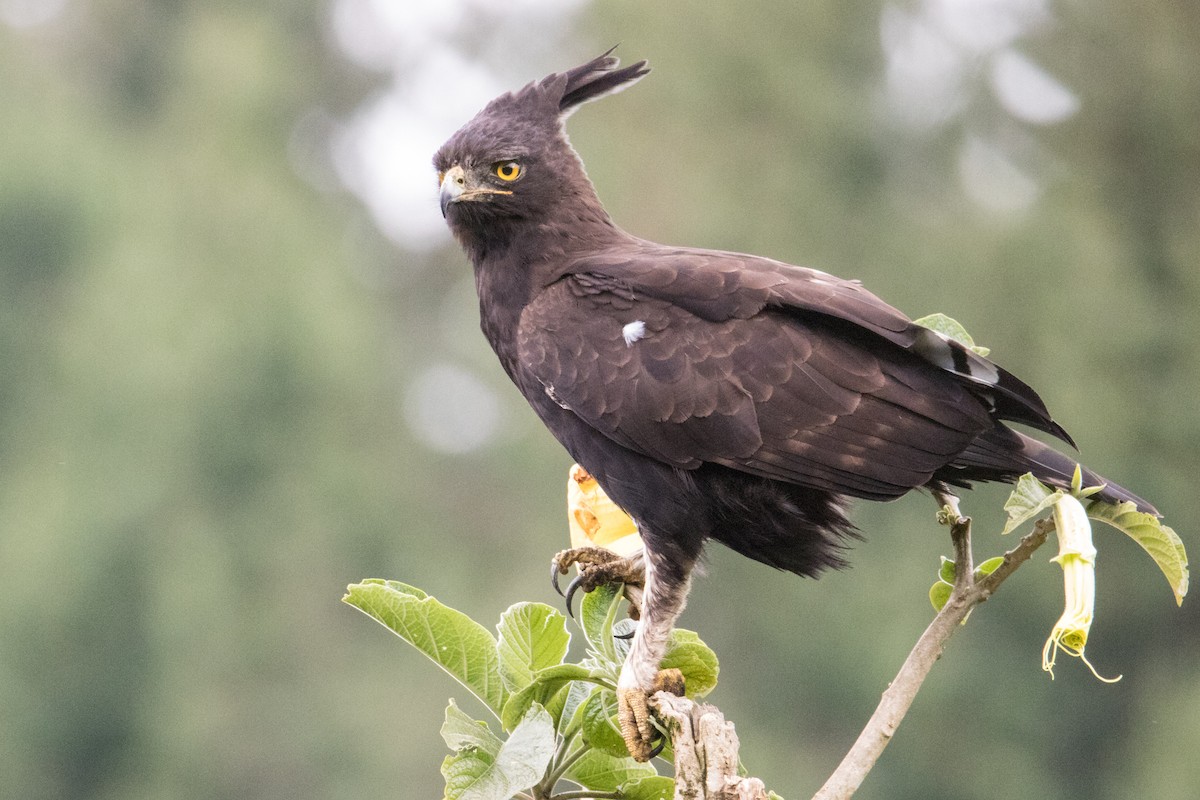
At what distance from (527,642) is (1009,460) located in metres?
1.38

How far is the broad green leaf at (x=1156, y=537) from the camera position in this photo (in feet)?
9.35

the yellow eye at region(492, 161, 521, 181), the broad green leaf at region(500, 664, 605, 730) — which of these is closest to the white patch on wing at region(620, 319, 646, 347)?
the yellow eye at region(492, 161, 521, 181)

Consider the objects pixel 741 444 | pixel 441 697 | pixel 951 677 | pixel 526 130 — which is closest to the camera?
pixel 741 444

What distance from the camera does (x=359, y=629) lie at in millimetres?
17609

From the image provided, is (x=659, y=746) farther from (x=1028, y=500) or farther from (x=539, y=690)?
(x=1028, y=500)

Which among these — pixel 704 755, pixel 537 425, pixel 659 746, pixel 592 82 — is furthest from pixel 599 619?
pixel 537 425

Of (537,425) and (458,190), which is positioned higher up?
(537,425)

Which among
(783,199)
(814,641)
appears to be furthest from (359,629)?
(783,199)

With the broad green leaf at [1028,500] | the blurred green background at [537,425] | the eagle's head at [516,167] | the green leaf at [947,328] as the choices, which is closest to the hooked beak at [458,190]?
the eagle's head at [516,167]

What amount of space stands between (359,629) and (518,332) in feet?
45.0

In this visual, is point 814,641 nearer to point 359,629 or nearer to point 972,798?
point 972,798

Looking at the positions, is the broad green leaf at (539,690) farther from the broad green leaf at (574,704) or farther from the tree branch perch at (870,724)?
the tree branch perch at (870,724)

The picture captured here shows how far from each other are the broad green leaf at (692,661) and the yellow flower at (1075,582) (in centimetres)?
112

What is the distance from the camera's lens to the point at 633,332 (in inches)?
166
